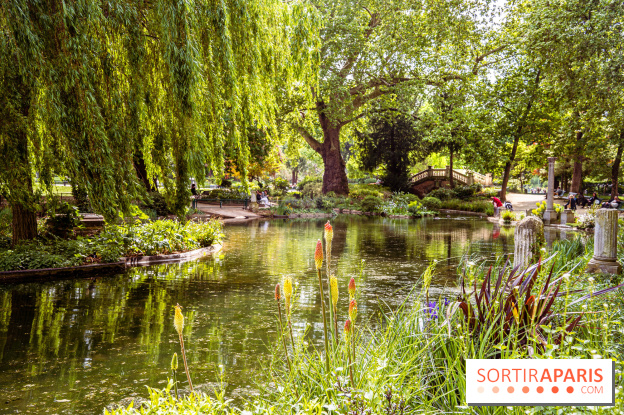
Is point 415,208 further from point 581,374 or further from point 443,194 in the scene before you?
point 581,374

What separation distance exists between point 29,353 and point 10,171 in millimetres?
2939

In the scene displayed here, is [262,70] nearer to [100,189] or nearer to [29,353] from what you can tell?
[100,189]

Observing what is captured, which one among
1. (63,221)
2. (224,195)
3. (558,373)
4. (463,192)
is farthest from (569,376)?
(463,192)

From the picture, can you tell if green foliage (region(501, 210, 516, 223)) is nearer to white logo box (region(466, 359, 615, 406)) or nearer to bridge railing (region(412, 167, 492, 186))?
bridge railing (region(412, 167, 492, 186))

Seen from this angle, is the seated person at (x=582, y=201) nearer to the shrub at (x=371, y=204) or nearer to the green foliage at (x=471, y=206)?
the green foliage at (x=471, y=206)

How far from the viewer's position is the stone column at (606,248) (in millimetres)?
8664

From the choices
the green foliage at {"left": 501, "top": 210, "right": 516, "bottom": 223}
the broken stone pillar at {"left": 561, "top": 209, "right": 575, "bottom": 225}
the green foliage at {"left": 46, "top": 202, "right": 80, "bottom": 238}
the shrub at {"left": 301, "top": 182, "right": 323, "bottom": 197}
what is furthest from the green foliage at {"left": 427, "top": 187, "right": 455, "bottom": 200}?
the green foliage at {"left": 46, "top": 202, "right": 80, "bottom": 238}

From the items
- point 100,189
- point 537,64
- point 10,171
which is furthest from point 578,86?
point 10,171

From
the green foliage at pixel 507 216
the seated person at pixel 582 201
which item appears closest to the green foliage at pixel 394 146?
the seated person at pixel 582 201

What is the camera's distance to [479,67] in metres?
29.8

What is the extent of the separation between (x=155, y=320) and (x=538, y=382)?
5836mm

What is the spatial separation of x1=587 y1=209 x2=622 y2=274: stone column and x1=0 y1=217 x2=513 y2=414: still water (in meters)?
2.79

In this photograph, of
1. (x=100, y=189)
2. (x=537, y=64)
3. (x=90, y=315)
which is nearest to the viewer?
(x=100, y=189)

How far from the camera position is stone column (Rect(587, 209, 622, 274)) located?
28.4 feet
